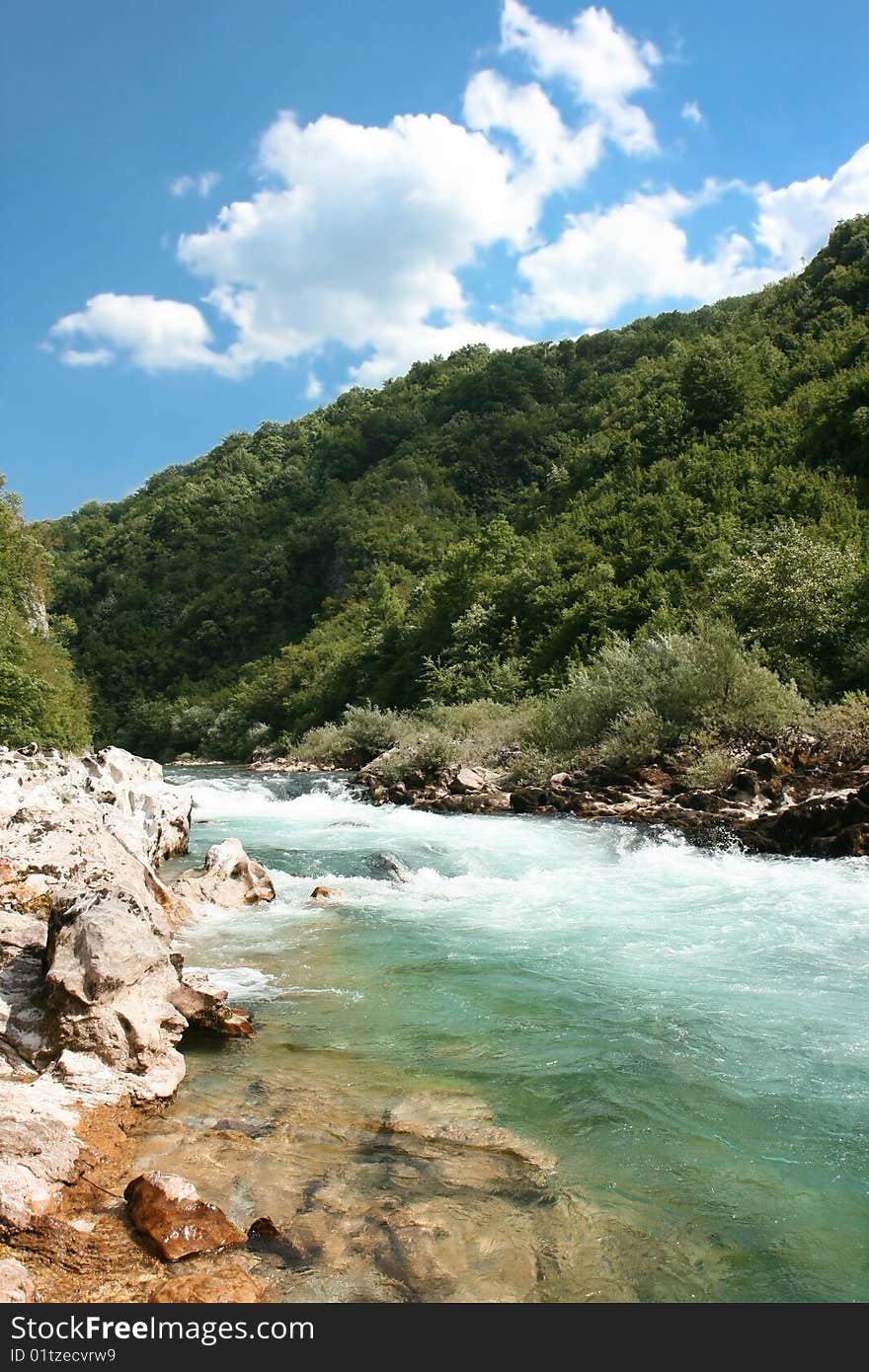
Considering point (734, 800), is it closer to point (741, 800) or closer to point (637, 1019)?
point (741, 800)

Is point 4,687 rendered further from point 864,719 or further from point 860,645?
point 860,645

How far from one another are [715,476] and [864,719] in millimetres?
20121

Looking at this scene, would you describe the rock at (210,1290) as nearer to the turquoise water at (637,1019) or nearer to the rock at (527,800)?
the turquoise water at (637,1019)

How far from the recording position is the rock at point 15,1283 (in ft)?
10.3

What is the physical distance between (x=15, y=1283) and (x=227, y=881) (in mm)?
8170

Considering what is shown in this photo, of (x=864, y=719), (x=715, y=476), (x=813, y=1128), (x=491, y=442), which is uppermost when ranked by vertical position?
(x=491, y=442)

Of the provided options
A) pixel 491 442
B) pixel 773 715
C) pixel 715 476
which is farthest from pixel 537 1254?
pixel 491 442

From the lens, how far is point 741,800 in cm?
1489

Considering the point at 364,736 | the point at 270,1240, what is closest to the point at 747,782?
the point at 270,1240

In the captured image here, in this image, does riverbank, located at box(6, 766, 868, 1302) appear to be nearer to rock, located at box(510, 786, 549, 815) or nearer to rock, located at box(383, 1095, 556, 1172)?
rock, located at box(383, 1095, 556, 1172)

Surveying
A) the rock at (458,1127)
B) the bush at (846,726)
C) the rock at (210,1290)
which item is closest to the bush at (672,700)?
the bush at (846,726)

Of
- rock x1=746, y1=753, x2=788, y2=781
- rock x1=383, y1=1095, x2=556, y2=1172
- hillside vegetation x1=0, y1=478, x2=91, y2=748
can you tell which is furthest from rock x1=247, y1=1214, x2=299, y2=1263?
hillside vegetation x1=0, y1=478, x2=91, y2=748

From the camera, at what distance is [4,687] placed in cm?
1780

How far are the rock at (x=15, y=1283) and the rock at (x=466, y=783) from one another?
18.4 m
